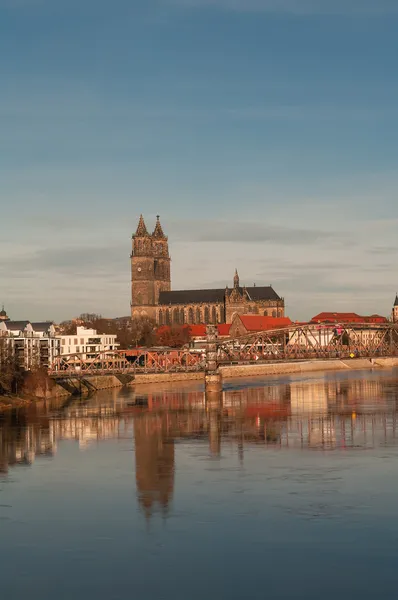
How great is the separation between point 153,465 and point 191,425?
14536 millimetres

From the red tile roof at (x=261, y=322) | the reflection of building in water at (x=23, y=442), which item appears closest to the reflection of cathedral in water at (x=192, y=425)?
the reflection of building in water at (x=23, y=442)

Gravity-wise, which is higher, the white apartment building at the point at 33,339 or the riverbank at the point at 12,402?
the white apartment building at the point at 33,339

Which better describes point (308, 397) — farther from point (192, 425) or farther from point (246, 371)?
point (246, 371)

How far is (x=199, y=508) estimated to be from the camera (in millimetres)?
28547

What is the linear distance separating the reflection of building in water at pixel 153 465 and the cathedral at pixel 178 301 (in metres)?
141

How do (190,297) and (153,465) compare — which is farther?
(190,297)

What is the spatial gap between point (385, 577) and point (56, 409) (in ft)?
141

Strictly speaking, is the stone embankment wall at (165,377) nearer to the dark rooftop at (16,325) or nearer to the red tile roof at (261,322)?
the dark rooftop at (16,325)

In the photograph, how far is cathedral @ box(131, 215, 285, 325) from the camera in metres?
194

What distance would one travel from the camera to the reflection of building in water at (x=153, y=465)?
29859mm

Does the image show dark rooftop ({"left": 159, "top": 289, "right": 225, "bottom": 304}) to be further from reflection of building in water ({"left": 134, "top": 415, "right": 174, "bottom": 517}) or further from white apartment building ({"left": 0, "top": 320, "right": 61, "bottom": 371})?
reflection of building in water ({"left": 134, "top": 415, "right": 174, "bottom": 517})

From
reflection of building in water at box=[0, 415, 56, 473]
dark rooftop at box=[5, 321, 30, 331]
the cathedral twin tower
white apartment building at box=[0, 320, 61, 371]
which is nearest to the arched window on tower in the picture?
the cathedral twin tower

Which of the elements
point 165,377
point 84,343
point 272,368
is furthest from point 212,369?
point 84,343

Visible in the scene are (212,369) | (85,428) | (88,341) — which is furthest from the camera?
(88,341)
